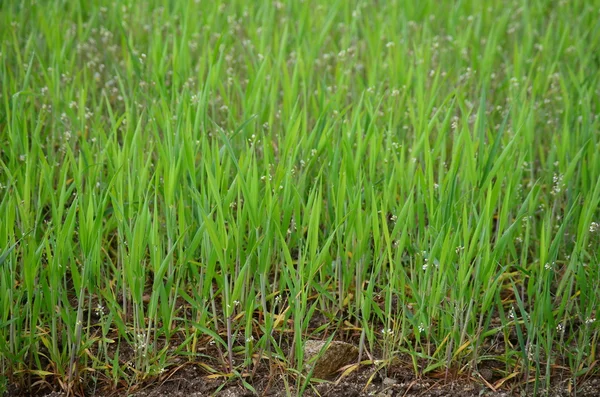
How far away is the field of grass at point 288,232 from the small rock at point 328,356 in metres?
0.06

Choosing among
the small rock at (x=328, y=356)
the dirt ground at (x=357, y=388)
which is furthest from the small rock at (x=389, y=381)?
the small rock at (x=328, y=356)

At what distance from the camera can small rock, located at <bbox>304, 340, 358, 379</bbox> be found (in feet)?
8.43

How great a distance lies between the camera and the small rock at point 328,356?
101 inches

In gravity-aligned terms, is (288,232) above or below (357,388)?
above

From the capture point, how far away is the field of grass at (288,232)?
2529mm

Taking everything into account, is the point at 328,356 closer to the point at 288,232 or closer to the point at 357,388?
the point at 357,388

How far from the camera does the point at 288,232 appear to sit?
2936 millimetres

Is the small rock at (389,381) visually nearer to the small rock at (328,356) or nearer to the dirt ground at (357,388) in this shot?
the dirt ground at (357,388)

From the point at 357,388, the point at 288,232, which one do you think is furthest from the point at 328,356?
the point at 288,232

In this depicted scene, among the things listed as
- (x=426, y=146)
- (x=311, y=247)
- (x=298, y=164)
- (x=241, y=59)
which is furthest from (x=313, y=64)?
(x=311, y=247)

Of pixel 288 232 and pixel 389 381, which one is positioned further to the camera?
pixel 288 232

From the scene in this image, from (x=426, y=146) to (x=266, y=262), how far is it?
78 centimetres

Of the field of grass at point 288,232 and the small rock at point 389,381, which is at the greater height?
the field of grass at point 288,232

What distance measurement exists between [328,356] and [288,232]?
0.54 m
